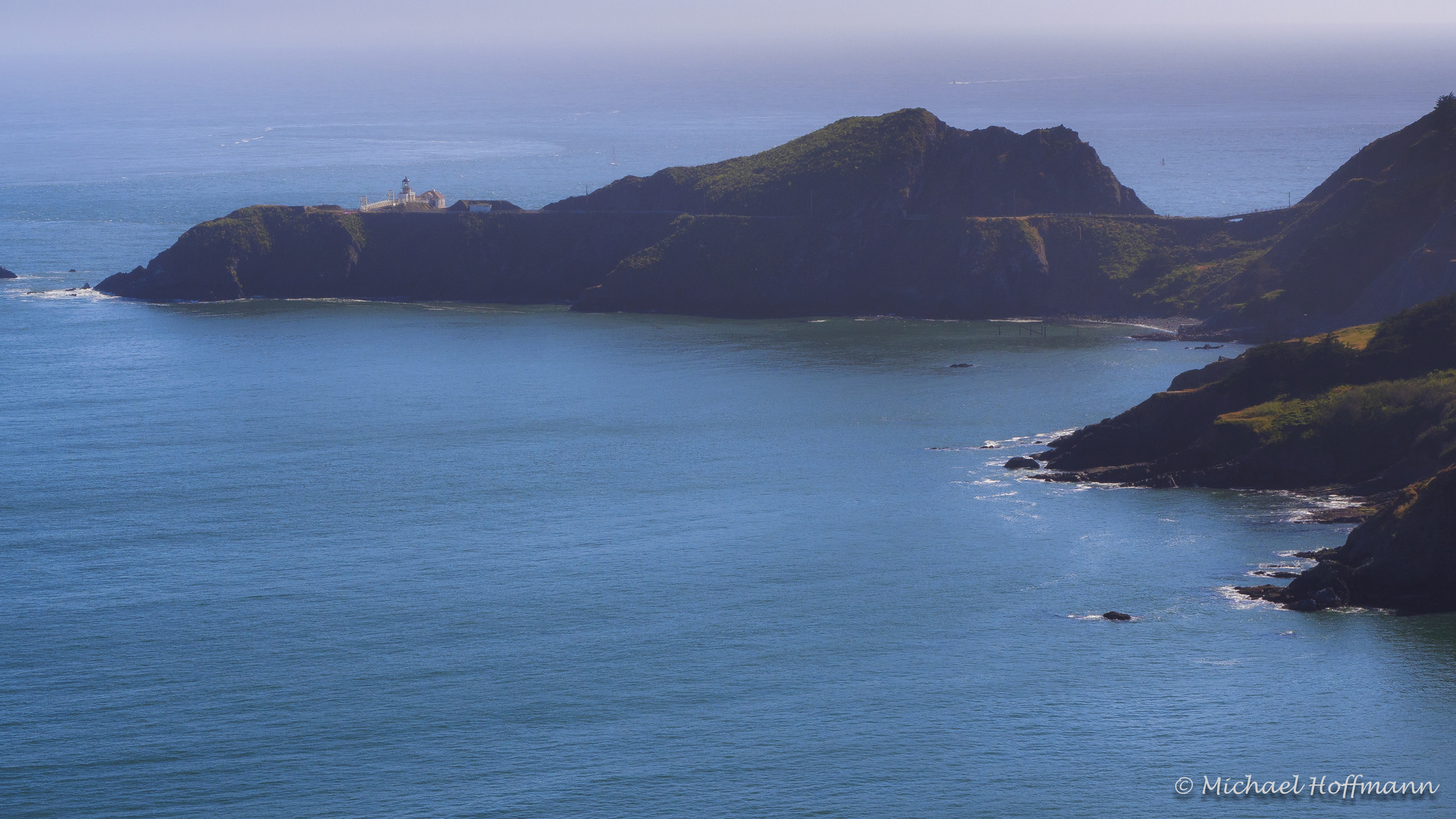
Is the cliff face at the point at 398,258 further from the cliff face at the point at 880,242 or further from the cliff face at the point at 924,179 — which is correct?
the cliff face at the point at 924,179

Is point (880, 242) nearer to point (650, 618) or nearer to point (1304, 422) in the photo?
point (1304, 422)

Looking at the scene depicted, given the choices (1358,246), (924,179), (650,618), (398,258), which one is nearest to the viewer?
(650,618)

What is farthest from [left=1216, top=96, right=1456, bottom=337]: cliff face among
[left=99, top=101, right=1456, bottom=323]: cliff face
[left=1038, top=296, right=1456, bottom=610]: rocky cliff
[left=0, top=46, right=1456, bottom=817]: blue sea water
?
[left=1038, top=296, right=1456, bottom=610]: rocky cliff

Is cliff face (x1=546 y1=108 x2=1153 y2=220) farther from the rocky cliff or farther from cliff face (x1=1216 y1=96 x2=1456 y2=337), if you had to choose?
the rocky cliff

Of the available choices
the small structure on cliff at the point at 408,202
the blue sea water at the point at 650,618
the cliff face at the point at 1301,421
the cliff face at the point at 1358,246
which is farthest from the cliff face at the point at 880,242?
the cliff face at the point at 1301,421

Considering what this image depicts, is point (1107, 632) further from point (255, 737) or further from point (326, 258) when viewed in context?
point (326, 258)

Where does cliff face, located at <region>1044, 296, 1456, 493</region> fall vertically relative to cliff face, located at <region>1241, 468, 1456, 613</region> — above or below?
above

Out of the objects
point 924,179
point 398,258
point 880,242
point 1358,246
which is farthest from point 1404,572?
point 398,258

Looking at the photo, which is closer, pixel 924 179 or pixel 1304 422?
pixel 1304 422

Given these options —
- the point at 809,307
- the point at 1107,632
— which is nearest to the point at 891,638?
the point at 1107,632
